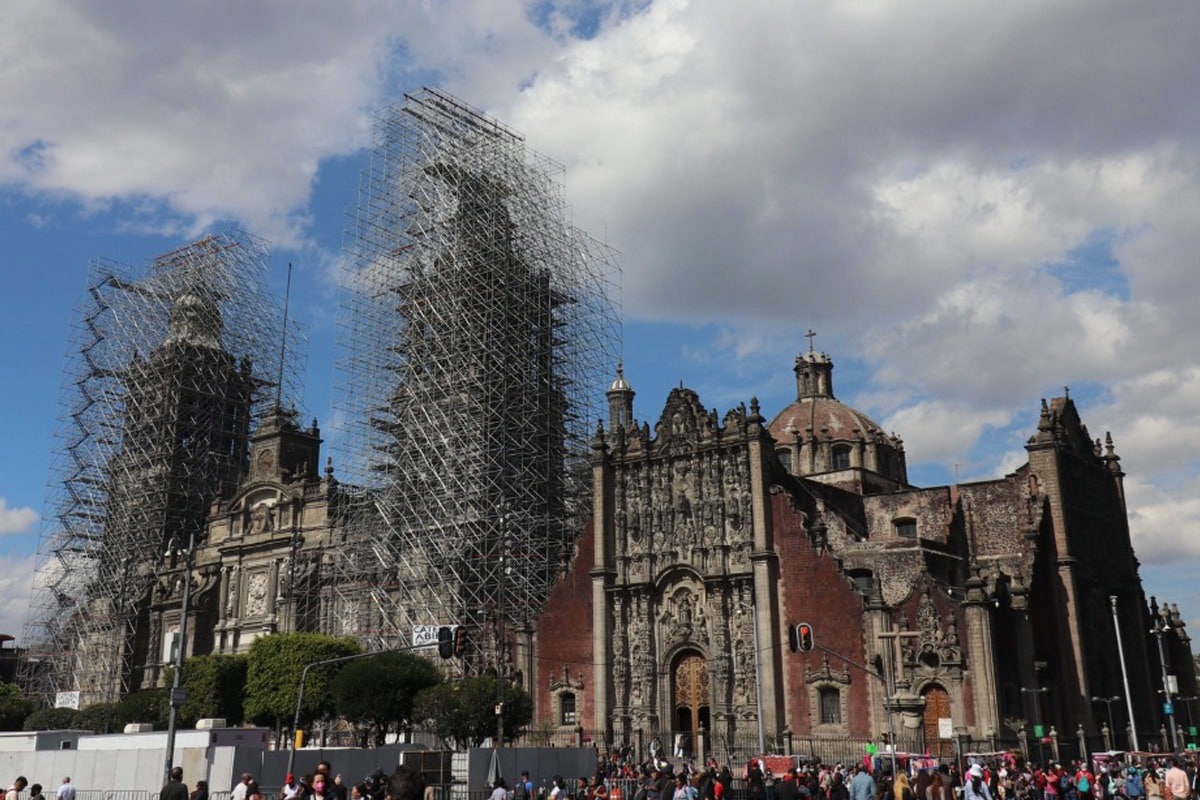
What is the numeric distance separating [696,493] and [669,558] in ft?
11.5

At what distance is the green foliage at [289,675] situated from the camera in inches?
2363

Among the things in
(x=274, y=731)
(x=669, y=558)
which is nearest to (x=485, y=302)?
(x=669, y=558)

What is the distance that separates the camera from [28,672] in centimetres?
9250

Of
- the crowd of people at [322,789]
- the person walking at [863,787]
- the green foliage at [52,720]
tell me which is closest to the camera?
the crowd of people at [322,789]

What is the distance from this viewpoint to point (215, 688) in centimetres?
6397

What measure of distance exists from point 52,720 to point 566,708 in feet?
118

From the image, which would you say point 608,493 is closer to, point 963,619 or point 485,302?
point 485,302

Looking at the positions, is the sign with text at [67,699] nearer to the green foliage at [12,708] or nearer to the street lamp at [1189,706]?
the green foliage at [12,708]

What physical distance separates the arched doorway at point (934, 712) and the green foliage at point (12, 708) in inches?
2350

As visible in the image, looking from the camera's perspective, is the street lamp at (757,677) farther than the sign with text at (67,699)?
No

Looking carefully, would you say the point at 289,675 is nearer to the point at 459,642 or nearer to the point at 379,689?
the point at 379,689

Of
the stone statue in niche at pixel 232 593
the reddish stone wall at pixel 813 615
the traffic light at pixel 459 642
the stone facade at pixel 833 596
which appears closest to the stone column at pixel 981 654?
the stone facade at pixel 833 596

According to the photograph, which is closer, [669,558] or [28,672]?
[669,558]

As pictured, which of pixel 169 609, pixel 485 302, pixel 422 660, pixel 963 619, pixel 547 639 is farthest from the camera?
pixel 169 609
